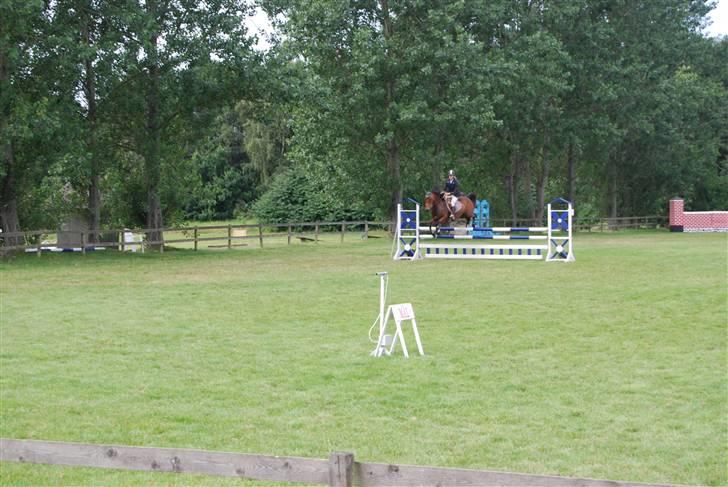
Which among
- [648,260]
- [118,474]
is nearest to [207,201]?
[648,260]

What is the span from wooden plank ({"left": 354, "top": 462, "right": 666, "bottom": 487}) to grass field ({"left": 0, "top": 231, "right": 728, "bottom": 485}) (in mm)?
2530

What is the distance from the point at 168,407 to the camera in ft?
→ 31.5

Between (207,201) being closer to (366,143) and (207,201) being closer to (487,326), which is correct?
(366,143)

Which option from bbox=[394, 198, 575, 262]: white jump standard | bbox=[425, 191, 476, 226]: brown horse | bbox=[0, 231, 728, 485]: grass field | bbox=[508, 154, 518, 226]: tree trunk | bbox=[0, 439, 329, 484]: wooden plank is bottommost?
bbox=[0, 231, 728, 485]: grass field

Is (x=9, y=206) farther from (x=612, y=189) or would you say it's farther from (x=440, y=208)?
(x=612, y=189)

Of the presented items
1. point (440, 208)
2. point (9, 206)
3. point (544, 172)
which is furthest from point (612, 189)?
point (9, 206)

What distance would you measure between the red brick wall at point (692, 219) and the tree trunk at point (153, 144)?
98.4 ft

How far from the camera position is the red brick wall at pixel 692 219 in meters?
51.2

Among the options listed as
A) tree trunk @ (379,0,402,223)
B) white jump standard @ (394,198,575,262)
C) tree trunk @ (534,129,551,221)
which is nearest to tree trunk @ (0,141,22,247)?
white jump standard @ (394,198,575,262)

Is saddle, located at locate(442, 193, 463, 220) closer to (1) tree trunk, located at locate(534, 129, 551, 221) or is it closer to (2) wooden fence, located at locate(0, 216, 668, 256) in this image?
(2) wooden fence, located at locate(0, 216, 668, 256)

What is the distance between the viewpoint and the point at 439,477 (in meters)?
4.98

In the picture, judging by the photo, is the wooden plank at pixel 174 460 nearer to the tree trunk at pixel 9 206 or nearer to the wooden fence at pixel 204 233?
the wooden fence at pixel 204 233

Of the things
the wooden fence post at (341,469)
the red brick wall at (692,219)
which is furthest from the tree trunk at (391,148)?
the wooden fence post at (341,469)

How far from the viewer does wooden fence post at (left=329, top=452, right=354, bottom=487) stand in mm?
5039
